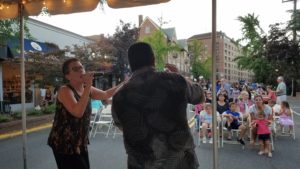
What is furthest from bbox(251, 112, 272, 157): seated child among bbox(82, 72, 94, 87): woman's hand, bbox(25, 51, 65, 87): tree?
bbox(25, 51, 65, 87): tree

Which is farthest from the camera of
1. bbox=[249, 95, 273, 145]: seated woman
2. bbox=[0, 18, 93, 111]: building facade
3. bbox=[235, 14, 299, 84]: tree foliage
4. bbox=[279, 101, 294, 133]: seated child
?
bbox=[235, 14, 299, 84]: tree foliage

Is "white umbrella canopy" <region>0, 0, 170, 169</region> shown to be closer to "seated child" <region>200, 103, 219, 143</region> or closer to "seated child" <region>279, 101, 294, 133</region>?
"seated child" <region>200, 103, 219, 143</region>

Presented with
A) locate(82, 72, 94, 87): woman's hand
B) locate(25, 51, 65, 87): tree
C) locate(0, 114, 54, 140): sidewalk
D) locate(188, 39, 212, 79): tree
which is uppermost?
locate(188, 39, 212, 79): tree

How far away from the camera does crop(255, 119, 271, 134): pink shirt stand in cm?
708

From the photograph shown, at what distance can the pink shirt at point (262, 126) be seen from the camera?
7.08 meters

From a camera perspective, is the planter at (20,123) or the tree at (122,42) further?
the tree at (122,42)

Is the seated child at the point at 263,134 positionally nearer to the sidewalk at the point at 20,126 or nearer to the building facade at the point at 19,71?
the sidewalk at the point at 20,126

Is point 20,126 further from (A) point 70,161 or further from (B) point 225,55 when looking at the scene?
(B) point 225,55

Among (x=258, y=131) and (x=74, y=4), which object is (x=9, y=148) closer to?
(x=74, y=4)

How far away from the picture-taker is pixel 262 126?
7.18 meters

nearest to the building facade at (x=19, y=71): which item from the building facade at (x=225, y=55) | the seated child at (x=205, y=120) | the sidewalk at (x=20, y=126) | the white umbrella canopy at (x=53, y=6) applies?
the sidewalk at (x=20, y=126)

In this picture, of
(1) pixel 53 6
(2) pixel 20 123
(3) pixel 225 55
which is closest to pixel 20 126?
(2) pixel 20 123

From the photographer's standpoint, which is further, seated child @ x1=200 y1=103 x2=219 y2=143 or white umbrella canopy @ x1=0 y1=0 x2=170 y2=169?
seated child @ x1=200 y1=103 x2=219 y2=143

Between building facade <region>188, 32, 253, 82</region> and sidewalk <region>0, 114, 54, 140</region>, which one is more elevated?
building facade <region>188, 32, 253, 82</region>
